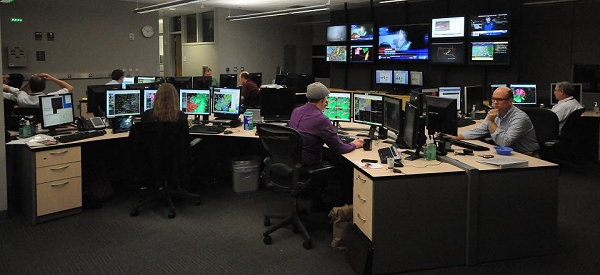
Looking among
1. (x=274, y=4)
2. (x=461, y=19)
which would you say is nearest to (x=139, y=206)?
(x=461, y=19)

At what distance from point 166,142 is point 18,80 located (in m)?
5.33

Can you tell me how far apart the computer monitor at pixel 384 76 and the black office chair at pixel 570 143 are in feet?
11.7

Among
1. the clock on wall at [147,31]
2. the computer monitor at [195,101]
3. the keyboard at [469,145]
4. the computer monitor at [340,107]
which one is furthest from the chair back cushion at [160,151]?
the clock on wall at [147,31]

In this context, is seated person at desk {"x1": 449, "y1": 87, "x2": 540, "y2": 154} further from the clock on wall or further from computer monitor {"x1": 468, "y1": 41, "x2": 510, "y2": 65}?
the clock on wall

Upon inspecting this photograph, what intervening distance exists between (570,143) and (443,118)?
2.83 metres

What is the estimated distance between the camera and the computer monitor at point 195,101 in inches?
218

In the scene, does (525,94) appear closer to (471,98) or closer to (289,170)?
(471,98)

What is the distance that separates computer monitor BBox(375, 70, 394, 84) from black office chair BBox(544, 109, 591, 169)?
357 centimetres

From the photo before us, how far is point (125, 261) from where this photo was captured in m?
3.42

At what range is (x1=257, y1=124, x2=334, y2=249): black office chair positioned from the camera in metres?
3.60

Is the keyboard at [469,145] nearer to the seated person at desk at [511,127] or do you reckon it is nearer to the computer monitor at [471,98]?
the seated person at desk at [511,127]

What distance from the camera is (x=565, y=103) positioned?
6090mm

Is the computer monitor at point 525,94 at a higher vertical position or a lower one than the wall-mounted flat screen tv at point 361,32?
lower

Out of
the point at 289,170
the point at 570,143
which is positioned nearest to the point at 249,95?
the point at 289,170
